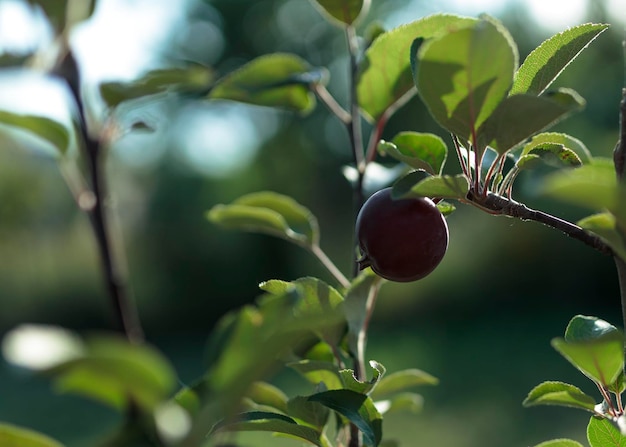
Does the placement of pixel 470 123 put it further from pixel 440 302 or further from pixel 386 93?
pixel 440 302

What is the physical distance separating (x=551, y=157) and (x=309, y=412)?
0.71 feet

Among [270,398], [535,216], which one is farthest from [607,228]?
[270,398]

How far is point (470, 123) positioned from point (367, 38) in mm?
295

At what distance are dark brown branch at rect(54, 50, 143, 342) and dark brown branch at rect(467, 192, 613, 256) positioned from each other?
225 mm

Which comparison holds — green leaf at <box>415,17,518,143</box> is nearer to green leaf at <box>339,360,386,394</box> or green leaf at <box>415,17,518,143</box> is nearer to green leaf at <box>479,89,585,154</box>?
green leaf at <box>479,89,585,154</box>

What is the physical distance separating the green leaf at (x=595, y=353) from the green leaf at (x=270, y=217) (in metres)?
0.27

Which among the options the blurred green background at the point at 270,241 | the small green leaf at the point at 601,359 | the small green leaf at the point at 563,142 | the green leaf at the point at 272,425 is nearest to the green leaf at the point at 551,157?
the small green leaf at the point at 563,142

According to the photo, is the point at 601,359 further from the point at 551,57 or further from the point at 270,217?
the point at 270,217

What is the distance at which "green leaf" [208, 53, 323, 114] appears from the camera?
0.65 meters

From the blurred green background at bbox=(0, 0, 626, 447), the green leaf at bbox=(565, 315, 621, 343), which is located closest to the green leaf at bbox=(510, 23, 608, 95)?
the green leaf at bbox=(565, 315, 621, 343)

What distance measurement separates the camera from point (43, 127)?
0.61 meters

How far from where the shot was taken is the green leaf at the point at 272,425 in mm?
385

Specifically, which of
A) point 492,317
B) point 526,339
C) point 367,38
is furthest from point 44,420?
point 367,38

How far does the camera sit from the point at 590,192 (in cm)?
25
